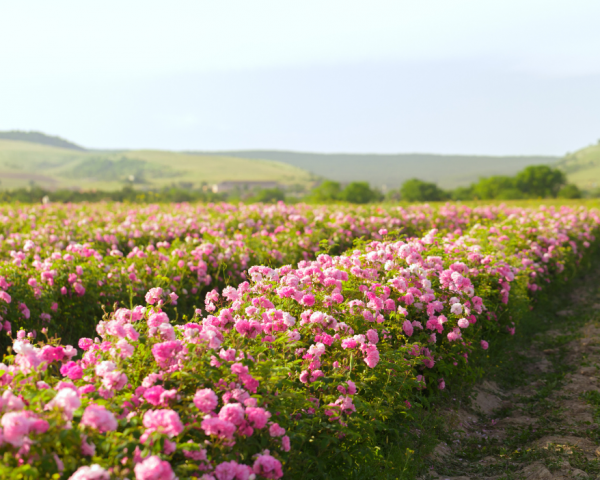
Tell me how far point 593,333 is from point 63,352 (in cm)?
771

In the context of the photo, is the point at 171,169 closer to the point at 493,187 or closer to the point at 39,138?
the point at 39,138

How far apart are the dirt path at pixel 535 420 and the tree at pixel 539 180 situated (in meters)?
59.4

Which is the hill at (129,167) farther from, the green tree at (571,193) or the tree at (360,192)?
the green tree at (571,193)

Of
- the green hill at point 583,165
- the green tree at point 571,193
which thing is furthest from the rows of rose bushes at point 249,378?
the green hill at point 583,165

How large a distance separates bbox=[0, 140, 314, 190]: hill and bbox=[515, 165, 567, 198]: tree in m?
59.1

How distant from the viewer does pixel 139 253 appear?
749 centimetres

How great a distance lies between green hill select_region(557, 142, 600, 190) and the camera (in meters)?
135

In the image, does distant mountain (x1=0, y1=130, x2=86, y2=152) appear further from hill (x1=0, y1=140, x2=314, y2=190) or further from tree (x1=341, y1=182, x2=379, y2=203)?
tree (x1=341, y1=182, x2=379, y2=203)

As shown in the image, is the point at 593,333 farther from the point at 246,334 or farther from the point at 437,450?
the point at 246,334

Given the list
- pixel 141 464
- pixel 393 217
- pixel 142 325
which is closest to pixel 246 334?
pixel 142 325

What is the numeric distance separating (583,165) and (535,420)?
17748 centimetres

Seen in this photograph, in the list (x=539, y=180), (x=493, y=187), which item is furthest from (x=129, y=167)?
(x=539, y=180)

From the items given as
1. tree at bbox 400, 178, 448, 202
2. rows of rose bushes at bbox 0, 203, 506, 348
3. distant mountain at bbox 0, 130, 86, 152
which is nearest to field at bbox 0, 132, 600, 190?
distant mountain at bbox 0, 130, 86, 152

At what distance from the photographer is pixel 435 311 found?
512cm
